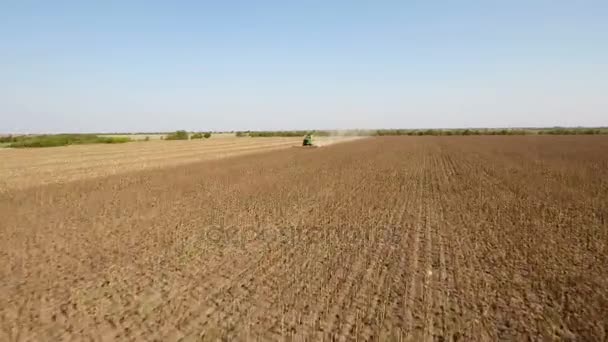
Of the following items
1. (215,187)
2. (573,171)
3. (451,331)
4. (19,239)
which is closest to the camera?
A: (451,331)

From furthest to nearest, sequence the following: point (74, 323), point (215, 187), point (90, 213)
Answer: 1. point (215, 187)
2. point (90, 213)
3. point (74, 323)

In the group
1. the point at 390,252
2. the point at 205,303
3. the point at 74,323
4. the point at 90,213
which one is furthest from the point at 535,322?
the point at 90,213

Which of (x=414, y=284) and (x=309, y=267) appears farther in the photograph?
(x=309, y=267)

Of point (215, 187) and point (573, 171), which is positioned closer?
point (215, 187)

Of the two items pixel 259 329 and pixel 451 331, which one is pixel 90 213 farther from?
pixel 451 331

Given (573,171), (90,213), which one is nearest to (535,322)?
(90,213)

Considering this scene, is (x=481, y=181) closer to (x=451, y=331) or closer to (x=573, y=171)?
(x=573, y=171)
